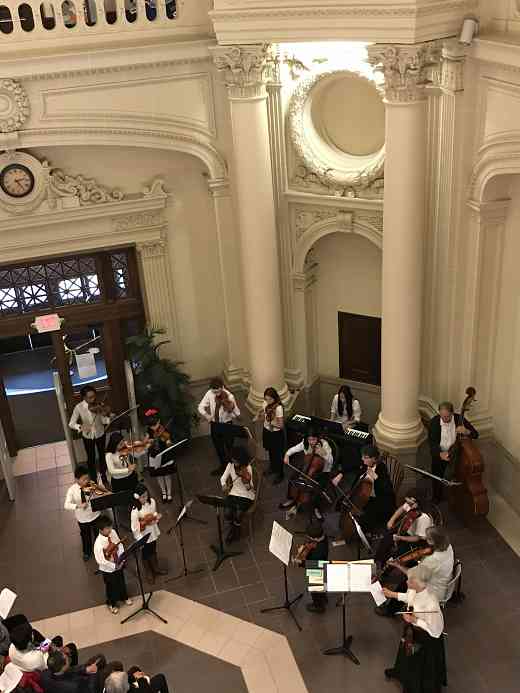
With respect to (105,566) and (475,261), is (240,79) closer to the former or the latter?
(475,261)

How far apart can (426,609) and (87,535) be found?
15.3 ft

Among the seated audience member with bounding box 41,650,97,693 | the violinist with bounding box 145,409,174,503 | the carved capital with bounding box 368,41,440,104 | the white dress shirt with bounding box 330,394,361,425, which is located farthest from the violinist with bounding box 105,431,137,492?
the carved capital with bounding box 368,41,440,104

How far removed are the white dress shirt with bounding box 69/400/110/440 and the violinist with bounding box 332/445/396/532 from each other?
3616mm

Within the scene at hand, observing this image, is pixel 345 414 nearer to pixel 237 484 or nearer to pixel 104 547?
pixel 237 484

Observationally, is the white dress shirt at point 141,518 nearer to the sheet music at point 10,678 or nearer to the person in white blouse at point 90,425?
the sheet music at point 10,678

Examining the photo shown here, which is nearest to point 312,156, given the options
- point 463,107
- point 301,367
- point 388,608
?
point 463,107

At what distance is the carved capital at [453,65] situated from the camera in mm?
8992

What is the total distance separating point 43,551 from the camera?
10703 millimetres

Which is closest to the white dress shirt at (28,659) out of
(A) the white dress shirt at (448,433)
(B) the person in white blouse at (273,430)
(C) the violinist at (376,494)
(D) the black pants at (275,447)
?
(C) the violinist at (376,494)

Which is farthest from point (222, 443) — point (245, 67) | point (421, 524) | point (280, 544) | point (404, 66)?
point (404, 66)

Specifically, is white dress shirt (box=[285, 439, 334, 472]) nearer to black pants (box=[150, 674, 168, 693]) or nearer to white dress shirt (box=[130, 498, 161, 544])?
white dress shirt (box=[130, 498, 161, 544])

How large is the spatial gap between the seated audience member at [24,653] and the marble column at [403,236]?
200 inches

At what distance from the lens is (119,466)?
10570 millimetres

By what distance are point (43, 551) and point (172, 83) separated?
629 cm
